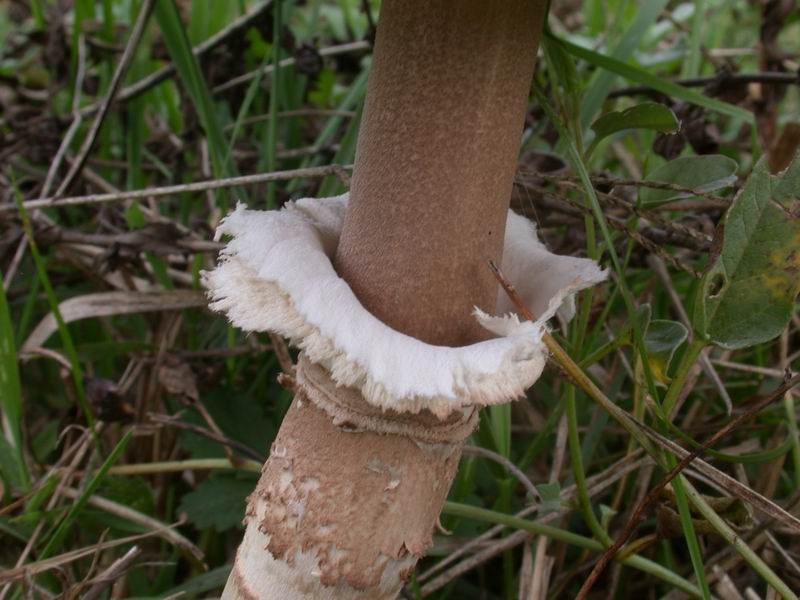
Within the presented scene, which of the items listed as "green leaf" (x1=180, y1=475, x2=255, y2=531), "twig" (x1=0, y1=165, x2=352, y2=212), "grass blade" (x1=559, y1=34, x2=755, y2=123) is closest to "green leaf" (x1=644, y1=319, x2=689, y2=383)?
"grass blade" (x1=559, y1=34, x2=755, y2=123)

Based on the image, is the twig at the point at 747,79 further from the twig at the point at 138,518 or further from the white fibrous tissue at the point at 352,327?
the twig at the point at 138,518

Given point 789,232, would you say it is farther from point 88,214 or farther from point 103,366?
point 88,214

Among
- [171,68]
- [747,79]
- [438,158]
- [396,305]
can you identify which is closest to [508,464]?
[396,305]

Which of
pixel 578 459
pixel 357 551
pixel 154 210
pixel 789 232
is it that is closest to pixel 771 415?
pixel 578 459

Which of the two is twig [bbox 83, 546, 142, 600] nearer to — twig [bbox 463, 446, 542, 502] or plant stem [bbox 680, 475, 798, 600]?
twig [bbox 463, 446, 542, 502]

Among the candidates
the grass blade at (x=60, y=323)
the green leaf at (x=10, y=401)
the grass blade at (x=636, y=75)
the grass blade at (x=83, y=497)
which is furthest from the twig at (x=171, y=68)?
the grass blade at (x=83, y=497)

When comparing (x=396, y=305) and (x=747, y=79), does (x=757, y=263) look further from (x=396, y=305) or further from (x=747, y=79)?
(x=747, y=79)
